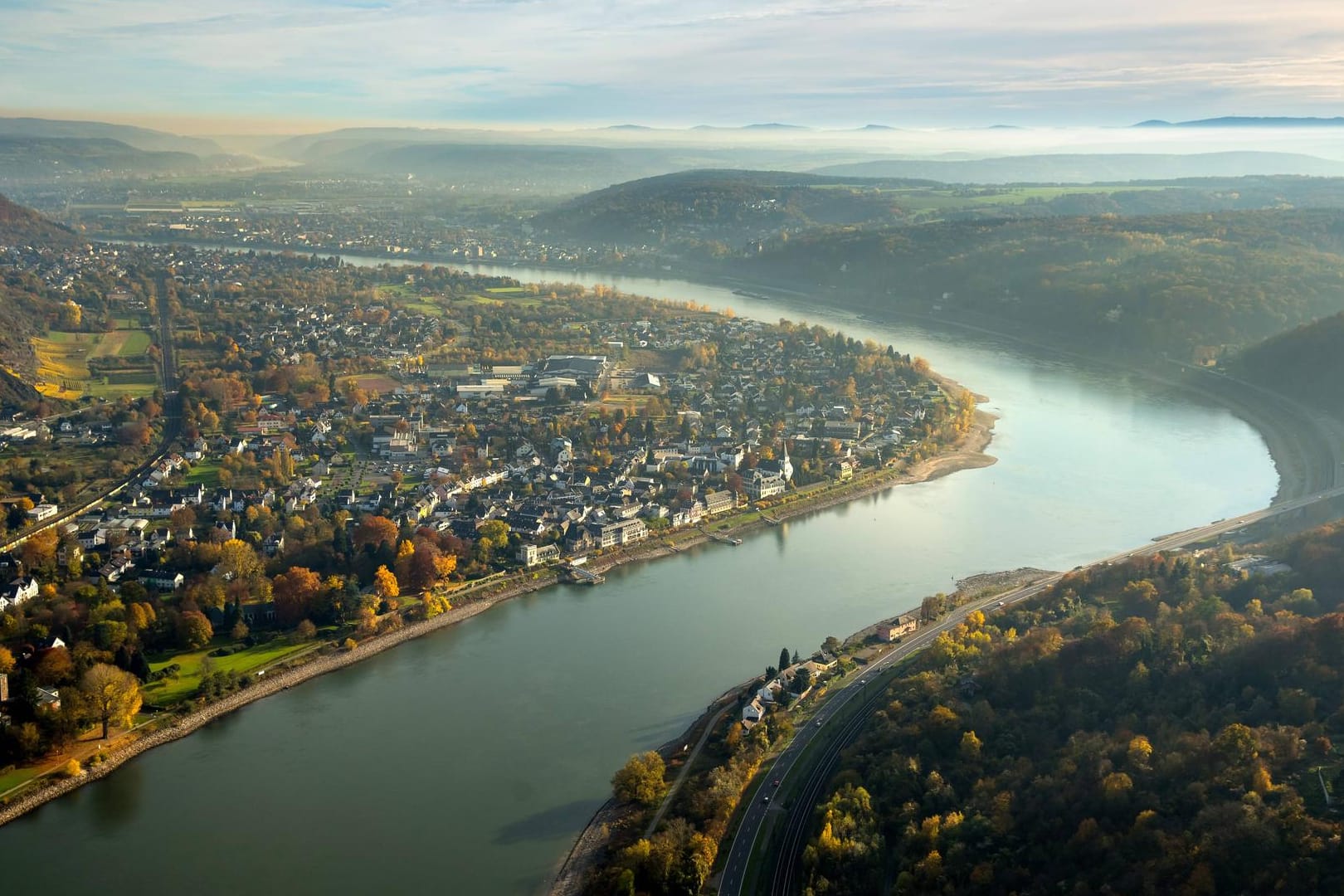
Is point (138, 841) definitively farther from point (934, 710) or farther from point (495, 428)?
point (495, 428)

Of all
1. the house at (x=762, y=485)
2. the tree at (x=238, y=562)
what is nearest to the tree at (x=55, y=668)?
the tree at (x=238, y=562)

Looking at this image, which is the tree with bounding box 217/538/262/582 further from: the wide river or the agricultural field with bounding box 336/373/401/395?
the agricultural field with bounding box 336/373/401/395

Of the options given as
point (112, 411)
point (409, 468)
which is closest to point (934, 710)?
point (409, 468)

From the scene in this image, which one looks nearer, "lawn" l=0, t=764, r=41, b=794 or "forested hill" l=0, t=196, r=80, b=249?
"lawn" l=0, t=764, r=41, b=794

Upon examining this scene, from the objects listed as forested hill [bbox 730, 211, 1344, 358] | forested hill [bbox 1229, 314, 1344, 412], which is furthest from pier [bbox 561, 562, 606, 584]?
forested hill [bbox 730, 211, 1344, 358]

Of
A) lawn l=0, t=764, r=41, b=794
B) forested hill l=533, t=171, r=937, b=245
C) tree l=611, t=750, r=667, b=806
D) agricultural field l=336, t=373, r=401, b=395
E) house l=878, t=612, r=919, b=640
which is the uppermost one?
forested hill l=533, t=171, r=937, b=245

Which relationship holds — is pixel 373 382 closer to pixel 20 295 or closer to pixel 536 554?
pixel 536 554
